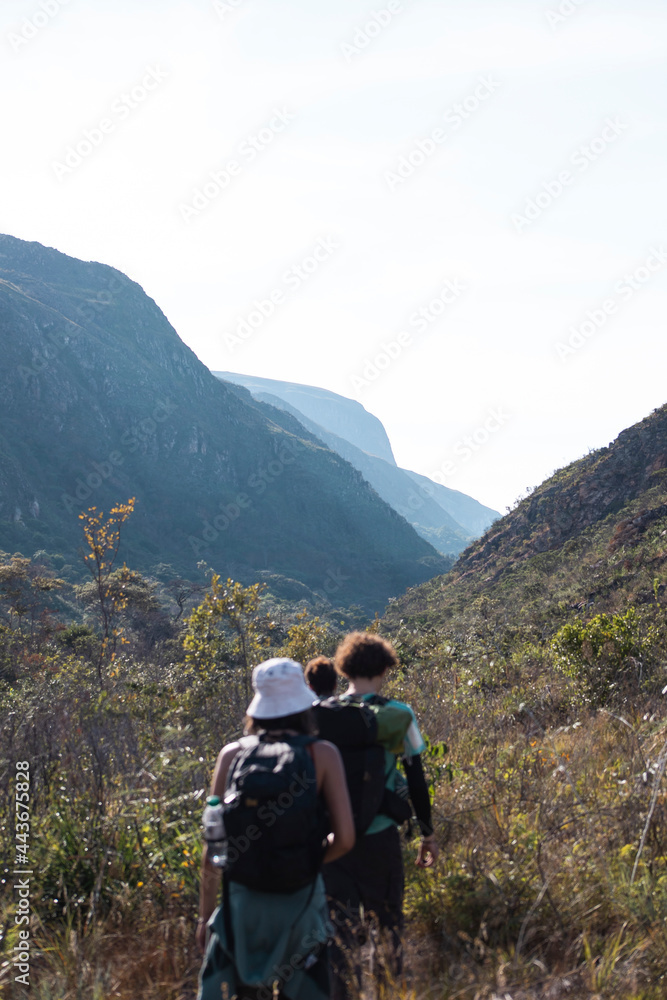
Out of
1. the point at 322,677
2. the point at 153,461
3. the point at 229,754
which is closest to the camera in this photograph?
the point at 229,754

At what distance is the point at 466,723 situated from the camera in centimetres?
457

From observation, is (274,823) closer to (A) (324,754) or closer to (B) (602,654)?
(A) (324,754)

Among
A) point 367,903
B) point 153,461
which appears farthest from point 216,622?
point 153,461

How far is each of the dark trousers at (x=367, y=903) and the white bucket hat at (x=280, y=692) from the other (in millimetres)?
627

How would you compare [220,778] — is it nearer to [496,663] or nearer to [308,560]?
[496,663]

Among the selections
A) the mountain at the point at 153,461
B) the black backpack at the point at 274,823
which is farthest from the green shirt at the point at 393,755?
the mountain at the point at 153,461

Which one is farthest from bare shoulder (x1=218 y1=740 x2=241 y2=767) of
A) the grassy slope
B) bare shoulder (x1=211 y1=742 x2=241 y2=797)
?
the grassy slope

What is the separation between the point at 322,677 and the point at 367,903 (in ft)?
2.51

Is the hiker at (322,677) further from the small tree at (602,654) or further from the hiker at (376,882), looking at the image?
the small tree at (602,654)

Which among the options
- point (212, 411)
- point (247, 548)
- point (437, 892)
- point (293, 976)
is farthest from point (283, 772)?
point (212, 411)

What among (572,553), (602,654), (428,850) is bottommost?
(428,850)

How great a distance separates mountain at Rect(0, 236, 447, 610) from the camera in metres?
67.8

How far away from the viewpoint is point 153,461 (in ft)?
267

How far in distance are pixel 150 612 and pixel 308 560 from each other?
53467mm
